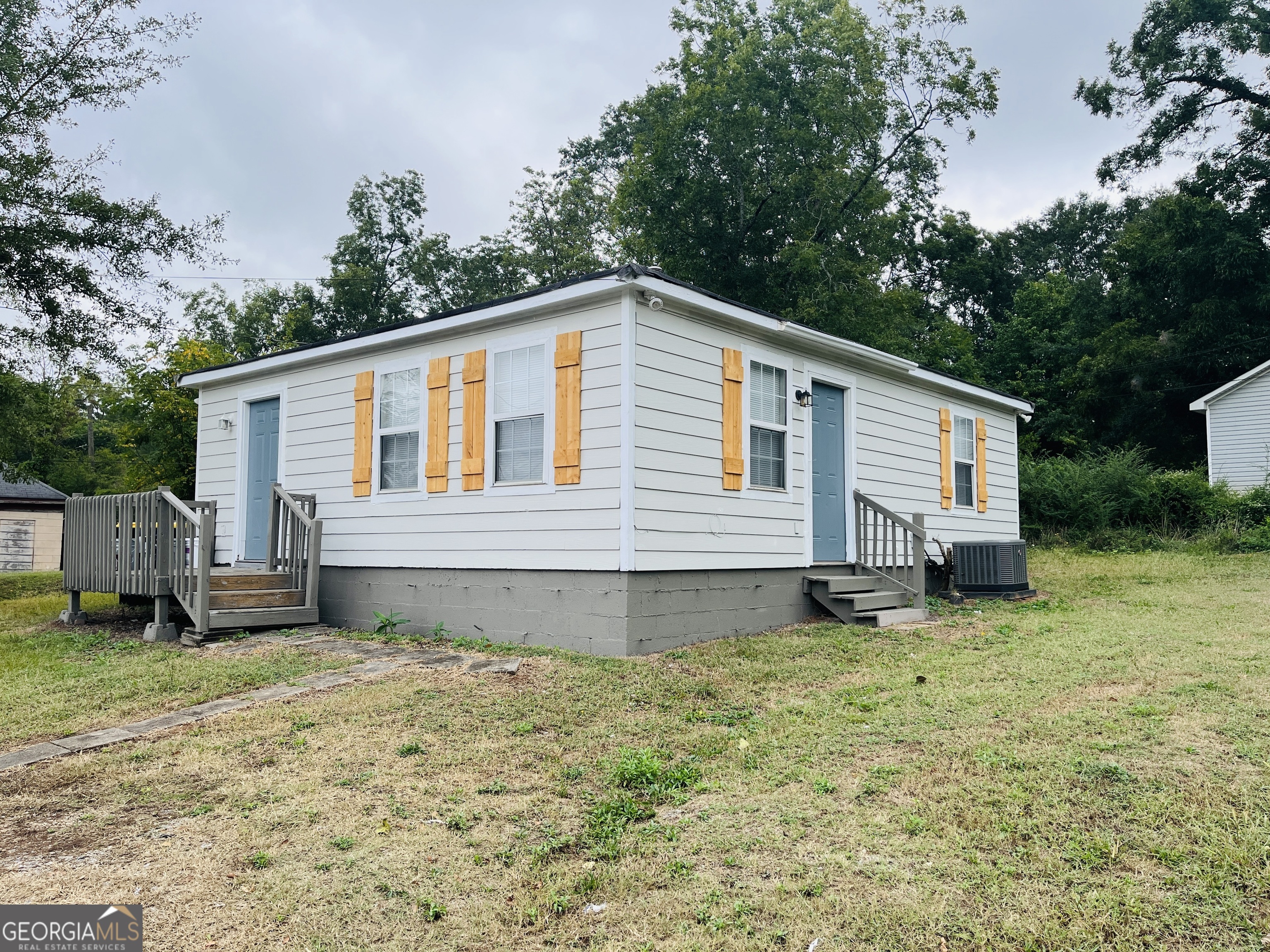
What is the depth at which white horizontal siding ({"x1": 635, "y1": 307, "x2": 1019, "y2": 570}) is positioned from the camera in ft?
23.1

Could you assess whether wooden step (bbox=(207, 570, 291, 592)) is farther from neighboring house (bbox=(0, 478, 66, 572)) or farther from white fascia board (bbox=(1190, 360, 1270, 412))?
white fascia board (bbox=(1190, 360, 1270, 412))

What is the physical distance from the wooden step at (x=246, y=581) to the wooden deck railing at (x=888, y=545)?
5.99 m

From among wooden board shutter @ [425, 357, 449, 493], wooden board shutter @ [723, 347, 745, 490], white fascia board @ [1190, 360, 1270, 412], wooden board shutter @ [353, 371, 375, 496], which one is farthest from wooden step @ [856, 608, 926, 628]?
white fascia board @ [1190, 360, 1270, 412]

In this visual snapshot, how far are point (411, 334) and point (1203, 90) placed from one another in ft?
84.0

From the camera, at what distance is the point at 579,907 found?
2.85 meters

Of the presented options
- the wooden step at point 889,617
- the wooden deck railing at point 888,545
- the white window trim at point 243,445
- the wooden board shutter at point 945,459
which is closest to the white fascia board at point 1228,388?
the wooden board shutter at point 945,459

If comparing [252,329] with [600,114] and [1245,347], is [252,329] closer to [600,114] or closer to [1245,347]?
[600,114]

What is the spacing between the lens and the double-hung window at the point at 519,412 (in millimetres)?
7566

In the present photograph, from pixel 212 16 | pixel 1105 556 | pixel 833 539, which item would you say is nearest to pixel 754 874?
pixel 833 539

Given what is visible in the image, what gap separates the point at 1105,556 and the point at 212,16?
18.0m

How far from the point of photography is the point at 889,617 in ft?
27.7

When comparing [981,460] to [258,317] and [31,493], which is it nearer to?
[31,493]

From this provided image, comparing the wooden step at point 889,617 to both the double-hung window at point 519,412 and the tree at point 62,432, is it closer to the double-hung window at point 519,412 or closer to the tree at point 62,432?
the double-hung window at point 519,412

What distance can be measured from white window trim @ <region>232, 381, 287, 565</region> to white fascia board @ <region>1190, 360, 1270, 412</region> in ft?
67.5
